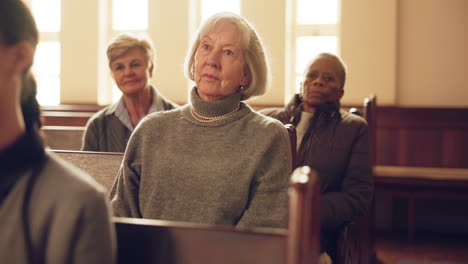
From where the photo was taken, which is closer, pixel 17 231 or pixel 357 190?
pixel 17 231

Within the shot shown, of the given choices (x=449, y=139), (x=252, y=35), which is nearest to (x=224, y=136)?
(x=252, y=35)

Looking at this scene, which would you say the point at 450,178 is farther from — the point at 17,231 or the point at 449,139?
the point at 17,231

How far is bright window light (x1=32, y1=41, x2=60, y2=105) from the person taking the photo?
734 centimetres

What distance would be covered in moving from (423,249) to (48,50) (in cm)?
497

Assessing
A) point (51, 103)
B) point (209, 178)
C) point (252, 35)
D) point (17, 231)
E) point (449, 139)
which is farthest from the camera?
point (51, 103)

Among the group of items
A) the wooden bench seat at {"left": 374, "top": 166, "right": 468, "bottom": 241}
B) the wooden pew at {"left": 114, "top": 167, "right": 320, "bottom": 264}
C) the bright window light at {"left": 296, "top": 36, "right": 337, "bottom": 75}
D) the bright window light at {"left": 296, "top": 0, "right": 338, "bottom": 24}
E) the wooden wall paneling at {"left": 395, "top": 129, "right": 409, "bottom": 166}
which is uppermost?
the bright window light at {"left": 296, "top": 0, "right": 338, "bottom": 24}

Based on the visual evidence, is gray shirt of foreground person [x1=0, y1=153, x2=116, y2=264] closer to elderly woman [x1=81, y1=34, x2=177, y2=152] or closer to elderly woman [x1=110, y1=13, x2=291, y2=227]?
elderly woman [x1=110, y1=13, x2=291, y2=227]

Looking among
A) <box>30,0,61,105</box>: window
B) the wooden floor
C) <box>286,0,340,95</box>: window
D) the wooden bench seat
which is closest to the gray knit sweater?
the wooden floor

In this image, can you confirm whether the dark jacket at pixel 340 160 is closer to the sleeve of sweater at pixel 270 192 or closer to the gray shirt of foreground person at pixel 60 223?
the sleeve of sweater at pixel 270 192

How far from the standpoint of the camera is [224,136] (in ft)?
6.19

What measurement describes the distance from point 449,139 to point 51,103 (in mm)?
4646

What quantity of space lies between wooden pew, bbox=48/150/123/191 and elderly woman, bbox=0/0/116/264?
1507 mm

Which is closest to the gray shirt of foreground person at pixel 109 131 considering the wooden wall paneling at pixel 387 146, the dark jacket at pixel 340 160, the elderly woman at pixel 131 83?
the elderly woman at pixel 131 83

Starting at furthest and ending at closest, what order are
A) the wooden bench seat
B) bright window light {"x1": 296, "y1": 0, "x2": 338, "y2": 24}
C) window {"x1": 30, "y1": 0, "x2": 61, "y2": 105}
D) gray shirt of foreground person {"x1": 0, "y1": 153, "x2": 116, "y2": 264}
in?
window {"x1": 30, "y1": 0, "x2": 61, "y2": 105}
bright window light {"x1": 296, "y1": 0, "x2": 338, "y2": 24}
the wooden bench seat
gray shirt of foreground person {"x1": 0, "y1": 153, "x2": 116, "y2": 264}
